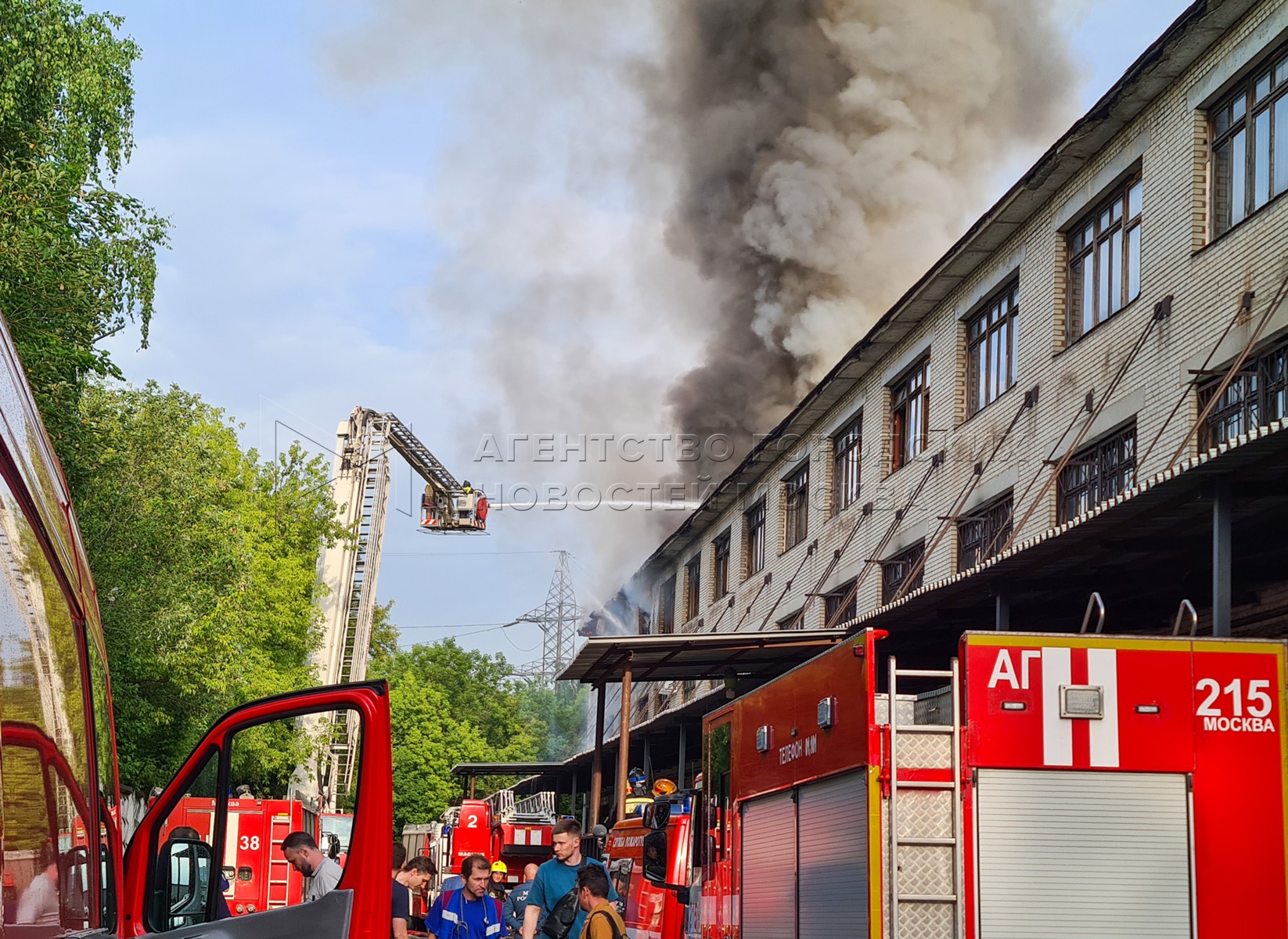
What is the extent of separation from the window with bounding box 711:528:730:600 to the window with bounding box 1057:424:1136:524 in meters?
18.8

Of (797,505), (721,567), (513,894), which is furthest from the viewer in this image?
(721,567)

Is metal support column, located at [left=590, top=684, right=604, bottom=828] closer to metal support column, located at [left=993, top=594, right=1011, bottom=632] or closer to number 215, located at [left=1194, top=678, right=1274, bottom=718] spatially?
metal support column, located at [left=993, top=594, right=1011, bottom=632]

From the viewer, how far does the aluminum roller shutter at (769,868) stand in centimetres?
878

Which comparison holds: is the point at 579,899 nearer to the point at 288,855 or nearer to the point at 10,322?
the point at 288,855

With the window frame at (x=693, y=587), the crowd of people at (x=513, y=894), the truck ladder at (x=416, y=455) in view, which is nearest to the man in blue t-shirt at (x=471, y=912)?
the crowd of people at (x=513, y=894)

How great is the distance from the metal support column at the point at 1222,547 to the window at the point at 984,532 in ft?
31.7

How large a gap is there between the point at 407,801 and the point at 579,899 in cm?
5405

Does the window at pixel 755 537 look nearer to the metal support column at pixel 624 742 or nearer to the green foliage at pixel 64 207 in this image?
the metal support column at pixel 624 742

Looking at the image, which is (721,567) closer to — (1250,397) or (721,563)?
(721,563)

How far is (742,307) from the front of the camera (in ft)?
141

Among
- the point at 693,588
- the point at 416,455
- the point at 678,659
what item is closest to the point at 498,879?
the point at 678,659

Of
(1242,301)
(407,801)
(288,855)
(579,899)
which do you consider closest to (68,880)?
(288,855)

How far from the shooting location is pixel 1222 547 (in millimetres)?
10570

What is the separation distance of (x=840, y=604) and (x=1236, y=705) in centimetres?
2103
